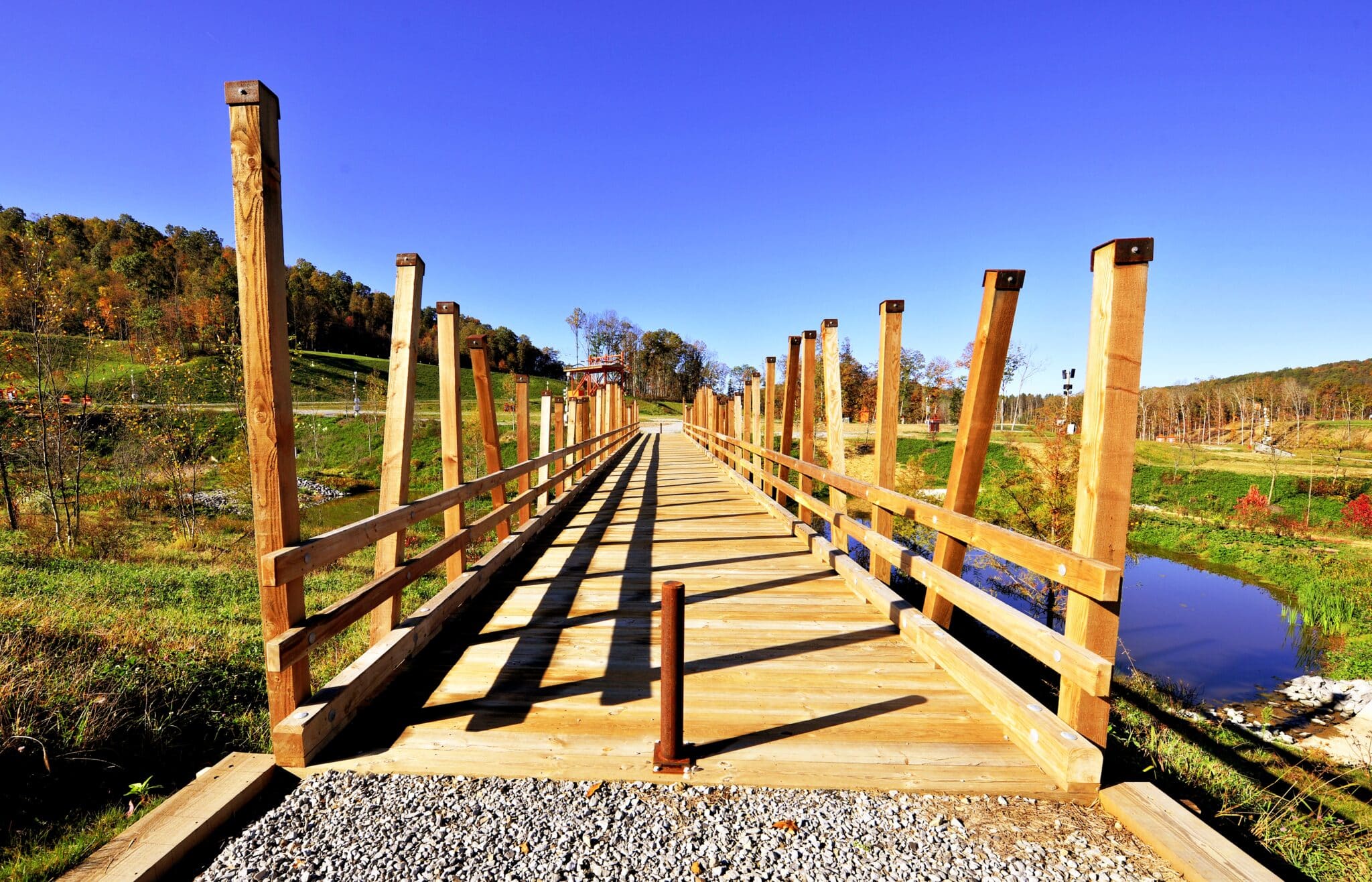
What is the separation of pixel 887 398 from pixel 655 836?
3450 millimetres

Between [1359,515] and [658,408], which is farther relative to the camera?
[658,408]

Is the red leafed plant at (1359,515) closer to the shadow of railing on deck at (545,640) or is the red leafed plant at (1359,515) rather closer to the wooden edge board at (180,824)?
the shadow of railing on deck at (545,640)

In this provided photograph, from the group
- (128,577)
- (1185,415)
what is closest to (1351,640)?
(128,577)

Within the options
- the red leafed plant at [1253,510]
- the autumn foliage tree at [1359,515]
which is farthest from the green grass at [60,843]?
the autumn foliage tree at [1359,515]

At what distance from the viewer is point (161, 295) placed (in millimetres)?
54625

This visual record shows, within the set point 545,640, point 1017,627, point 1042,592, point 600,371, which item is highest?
point 600,371

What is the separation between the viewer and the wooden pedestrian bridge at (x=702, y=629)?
2248mm

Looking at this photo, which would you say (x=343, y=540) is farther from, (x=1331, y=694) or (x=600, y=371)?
(x=600, y=371)

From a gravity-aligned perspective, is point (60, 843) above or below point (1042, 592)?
above

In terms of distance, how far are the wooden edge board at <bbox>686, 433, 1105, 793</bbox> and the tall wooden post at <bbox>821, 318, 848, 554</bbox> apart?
109 cm

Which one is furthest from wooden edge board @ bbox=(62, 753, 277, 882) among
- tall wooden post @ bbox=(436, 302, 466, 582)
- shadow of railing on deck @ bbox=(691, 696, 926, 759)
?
tall wooden post @ bbox=(436, 302, 466, 582)

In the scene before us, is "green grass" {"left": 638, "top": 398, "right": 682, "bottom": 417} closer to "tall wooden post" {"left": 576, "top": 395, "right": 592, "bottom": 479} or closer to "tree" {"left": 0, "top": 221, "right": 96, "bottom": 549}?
"tall wooden post" {"left": 576, "top": 395, "right": 592, "bottom": 479}

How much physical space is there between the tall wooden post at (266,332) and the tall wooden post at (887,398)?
374 cm

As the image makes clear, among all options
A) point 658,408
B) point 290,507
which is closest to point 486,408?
point 290,507
